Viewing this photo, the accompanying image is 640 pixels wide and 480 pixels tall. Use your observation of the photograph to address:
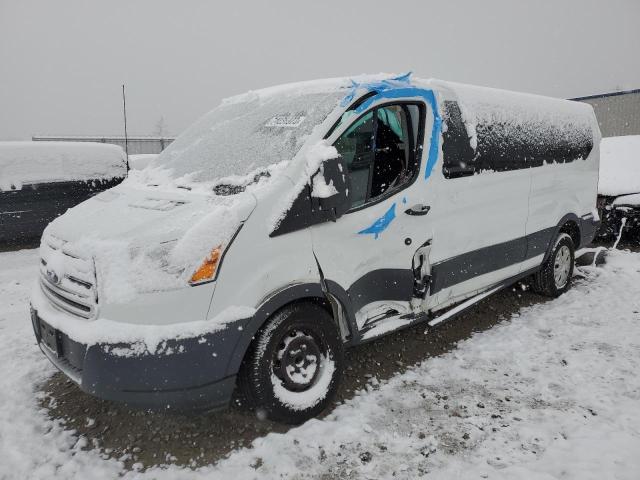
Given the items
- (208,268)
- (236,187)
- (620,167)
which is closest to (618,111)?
(620,167)

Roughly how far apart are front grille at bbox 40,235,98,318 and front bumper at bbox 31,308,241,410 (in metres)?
0.20

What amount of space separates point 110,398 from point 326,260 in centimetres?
137

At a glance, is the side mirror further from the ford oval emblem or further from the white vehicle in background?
the white vehicle in background

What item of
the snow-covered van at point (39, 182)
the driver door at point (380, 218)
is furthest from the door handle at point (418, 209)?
the snow-covered van at point (39, 182)

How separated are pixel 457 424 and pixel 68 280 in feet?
7.99

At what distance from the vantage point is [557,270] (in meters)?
5.15

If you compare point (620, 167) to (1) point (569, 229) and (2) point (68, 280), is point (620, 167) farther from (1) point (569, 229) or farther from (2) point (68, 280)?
(2) point (68, 280)

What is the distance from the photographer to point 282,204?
8.38ft

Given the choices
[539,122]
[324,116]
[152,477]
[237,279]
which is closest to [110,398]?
[152,477]

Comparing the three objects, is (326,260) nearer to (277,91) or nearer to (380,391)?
(380,391)

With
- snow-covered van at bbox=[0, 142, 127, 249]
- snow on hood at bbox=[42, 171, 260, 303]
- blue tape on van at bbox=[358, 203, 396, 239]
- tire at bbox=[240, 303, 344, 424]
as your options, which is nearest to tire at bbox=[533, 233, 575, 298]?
blue tape on van at bbox=[358, 203, 396, 239]

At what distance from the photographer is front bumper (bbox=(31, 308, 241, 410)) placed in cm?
229

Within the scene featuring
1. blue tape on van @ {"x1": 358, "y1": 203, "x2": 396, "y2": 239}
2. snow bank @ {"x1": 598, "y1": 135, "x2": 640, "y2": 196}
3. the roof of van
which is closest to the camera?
blue tape on van @ {"x1": 358, "y1": 203, "x2": 396, "y2": 239}

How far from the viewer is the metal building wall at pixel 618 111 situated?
72.7 feet
